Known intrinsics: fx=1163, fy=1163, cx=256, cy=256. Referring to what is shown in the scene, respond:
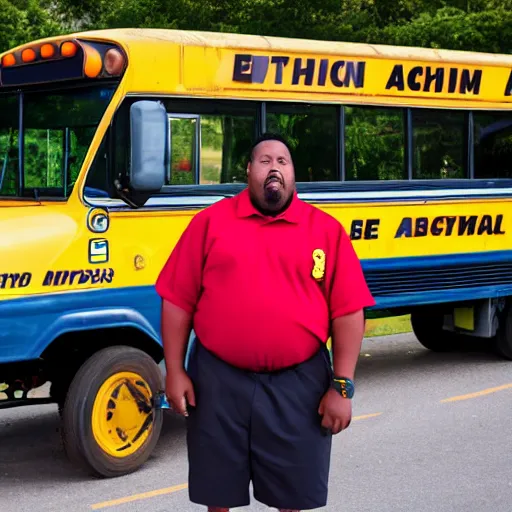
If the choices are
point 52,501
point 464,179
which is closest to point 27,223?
point 52,501

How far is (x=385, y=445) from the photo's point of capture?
298 inches

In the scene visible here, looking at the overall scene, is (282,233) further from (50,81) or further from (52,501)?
(50,81)

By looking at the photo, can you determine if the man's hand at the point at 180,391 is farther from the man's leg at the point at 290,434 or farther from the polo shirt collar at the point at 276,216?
the polo shirt collar at the point at 276,216

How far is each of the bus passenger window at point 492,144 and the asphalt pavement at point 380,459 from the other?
1790 mm

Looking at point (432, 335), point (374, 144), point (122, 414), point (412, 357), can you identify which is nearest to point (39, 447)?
point (122, 414)

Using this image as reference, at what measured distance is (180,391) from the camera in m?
4.07

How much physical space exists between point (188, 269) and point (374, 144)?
200 inches

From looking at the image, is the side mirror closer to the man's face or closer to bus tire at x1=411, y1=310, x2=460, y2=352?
the man's face

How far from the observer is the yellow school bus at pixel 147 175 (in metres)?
6.69

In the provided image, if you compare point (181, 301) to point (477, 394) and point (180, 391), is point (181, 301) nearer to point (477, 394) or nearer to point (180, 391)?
point (180, 391)

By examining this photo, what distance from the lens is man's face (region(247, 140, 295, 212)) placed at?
13.1 ft

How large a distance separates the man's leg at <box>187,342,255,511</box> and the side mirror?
2849 mm

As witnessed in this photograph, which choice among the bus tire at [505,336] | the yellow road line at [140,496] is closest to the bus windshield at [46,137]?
the yellow road line at [140,496]

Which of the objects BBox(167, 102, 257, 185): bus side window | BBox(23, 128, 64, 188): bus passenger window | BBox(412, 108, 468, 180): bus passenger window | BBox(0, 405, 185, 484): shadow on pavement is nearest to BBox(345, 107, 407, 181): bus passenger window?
BBox(412, 108, 468, 180): bus passenger window
